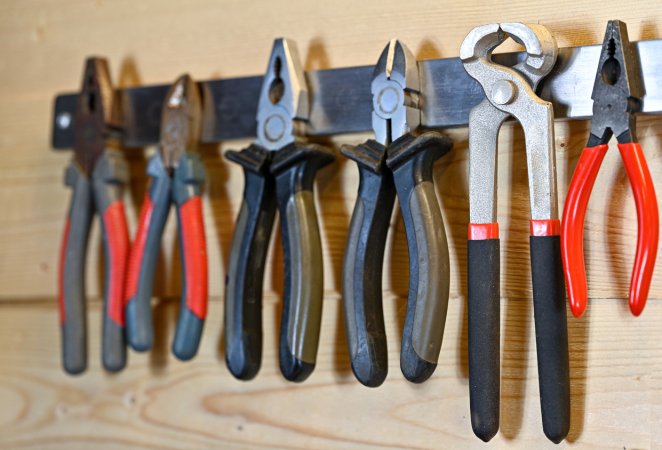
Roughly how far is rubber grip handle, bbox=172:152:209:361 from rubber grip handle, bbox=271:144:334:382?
0.30ft

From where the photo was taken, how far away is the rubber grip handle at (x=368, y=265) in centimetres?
82

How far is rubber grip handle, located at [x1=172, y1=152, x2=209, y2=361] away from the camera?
35.8 inches

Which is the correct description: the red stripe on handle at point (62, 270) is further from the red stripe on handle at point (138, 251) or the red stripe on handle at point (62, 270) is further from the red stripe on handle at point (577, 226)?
the red stripe on handle at point (577, 226)

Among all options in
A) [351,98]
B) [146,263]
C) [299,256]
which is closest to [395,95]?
[351,98]

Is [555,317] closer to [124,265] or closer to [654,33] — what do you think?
[654,33]

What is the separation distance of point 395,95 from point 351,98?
72 millimetres

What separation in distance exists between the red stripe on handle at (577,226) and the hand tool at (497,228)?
0.01m

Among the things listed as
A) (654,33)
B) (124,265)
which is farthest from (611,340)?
(124,265)

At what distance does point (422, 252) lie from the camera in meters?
0.80

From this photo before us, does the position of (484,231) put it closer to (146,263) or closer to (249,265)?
(249,265)

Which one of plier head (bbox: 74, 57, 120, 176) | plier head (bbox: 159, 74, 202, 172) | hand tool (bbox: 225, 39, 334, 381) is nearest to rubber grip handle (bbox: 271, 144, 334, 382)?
hand tool (bbox: 225, 39, 334, 381)

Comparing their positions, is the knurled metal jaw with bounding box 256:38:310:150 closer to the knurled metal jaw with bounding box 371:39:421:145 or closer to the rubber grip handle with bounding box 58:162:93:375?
the knurled metal jaw with bounding box 371:39:421:145

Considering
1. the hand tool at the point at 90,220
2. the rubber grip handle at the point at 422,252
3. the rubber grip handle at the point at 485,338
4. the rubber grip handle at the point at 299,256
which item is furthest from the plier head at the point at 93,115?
the rubber grip handle at the point at 485,338

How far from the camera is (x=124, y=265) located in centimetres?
96
